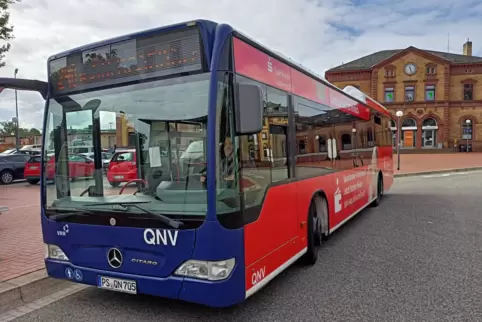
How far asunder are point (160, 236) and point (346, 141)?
16.1 ft

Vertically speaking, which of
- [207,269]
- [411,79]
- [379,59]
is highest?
[379,59]

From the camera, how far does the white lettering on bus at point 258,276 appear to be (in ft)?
12.3

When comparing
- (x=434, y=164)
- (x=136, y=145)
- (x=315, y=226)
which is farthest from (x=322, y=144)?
(x=434, y=164)

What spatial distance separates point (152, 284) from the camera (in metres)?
3.57

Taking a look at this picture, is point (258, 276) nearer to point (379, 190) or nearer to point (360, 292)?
point (360, 292)

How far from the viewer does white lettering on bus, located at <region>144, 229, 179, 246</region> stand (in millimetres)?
3457

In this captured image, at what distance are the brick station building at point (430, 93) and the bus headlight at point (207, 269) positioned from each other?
4881 centimetres

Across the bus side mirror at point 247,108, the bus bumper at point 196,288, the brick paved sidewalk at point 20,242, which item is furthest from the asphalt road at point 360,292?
the bus side mirror at point 247,108

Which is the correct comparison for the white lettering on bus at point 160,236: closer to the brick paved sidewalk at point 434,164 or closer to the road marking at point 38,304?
the road marking at point 38,304

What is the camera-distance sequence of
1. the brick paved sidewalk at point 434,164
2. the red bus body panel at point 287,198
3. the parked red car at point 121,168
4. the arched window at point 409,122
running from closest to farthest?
the red bus body panel at point 287,198 → the parked red car at point 121,168 → the brick paved sidewalk at point 434,164 → the arched window at point 409,122

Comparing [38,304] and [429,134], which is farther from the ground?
[429,134]

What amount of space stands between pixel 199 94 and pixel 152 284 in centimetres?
174

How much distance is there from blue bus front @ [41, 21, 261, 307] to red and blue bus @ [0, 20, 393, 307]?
11mm

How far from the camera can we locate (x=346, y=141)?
7.48 m
